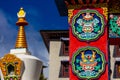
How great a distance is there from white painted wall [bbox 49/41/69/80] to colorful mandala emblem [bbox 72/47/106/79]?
71.3 feet

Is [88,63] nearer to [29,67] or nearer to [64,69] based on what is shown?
[29,67]

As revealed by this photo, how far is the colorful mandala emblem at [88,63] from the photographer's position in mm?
20359

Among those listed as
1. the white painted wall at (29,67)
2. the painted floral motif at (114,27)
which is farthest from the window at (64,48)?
the painted floral motif at (114,27)

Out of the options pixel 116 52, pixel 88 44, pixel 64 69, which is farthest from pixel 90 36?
pixel 64 69

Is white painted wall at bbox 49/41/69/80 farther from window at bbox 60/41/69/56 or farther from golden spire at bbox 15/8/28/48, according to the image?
golden spire at bbox 15/8/28/48

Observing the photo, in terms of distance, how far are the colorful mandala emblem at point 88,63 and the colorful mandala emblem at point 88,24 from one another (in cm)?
74

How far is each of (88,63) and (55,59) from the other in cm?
2289

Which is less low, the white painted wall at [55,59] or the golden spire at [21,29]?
the golden spire at [21,29]

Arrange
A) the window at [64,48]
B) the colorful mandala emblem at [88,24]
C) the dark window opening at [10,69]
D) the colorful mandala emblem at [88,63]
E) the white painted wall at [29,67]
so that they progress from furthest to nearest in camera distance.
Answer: the window at [64,48]
the dark window opening at [10,69]
the white painted wall at [29,67]
the colorful mandala emblem at [88,24]
the colorful mandala emblem at [88,63]

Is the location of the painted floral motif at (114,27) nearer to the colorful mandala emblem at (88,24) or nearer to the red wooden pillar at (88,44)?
the red wooden pillar at (88,44)

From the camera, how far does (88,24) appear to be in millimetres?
21094

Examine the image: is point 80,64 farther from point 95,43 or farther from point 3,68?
point 3,68

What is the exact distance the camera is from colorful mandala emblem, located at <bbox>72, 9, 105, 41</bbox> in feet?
68.6

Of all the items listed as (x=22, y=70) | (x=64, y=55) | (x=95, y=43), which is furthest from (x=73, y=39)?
(x=64, y=55)
